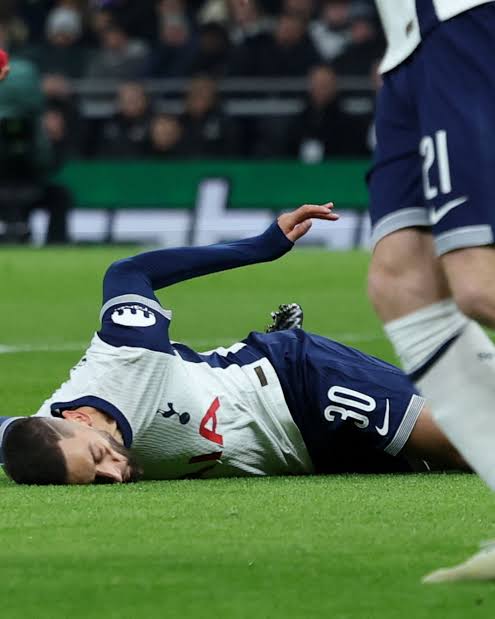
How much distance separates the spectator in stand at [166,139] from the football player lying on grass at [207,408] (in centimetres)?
1422

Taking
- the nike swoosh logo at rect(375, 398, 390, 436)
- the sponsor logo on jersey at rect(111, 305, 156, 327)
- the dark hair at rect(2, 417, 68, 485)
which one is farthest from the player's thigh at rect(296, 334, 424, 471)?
the dark hair at rect(2, 417, 68, 485)

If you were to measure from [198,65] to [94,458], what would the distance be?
1631 centimetres

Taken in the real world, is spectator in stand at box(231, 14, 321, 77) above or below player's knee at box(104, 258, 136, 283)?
below

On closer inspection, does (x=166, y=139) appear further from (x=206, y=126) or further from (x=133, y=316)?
(x=133, y=316)

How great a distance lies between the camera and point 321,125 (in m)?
19.9

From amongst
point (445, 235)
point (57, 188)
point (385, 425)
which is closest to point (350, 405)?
point (385, 425)

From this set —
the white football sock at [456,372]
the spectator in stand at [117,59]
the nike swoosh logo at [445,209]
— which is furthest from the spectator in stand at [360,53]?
the nike swoosh logo at [445,209]

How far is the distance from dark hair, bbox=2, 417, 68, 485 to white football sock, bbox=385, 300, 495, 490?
1626 mm

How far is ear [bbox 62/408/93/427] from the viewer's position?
5410 mm

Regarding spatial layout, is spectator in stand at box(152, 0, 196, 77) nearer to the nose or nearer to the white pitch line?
the white pitch line

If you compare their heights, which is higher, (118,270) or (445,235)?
(445,235)

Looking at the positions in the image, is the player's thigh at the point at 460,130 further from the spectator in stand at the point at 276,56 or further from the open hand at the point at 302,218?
the spectator in stand at the point at 276,56

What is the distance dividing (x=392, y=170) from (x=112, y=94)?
18.0 m

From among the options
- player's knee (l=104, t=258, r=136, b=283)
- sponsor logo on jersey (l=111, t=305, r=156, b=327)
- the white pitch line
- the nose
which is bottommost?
the white pitch line
